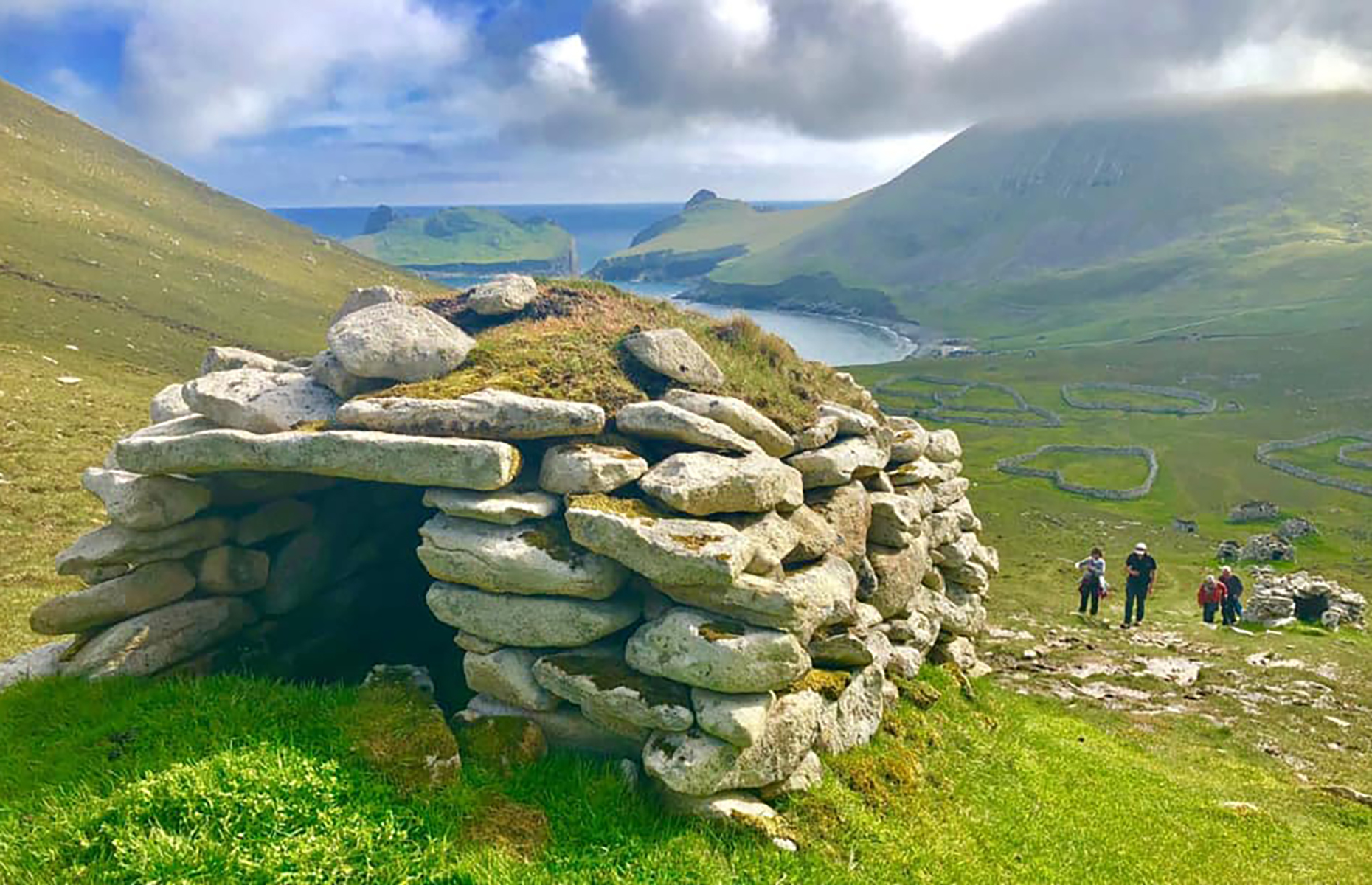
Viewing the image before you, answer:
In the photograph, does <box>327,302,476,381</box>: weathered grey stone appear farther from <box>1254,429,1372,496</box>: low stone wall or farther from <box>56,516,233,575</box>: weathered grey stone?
<box>1254,429,1372,496</box>: low stone wall

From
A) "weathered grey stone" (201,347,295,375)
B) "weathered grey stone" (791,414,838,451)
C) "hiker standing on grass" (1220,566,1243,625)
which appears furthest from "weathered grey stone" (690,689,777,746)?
"hiker standing on grass" (1220,566,1243,625)

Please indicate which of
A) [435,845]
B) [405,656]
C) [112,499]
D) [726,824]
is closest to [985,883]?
[726,824]

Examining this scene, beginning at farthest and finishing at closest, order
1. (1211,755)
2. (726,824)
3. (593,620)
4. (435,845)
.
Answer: (1211,755)
(593,620)
(726,824)
(435,845)

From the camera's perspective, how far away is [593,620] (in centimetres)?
1338

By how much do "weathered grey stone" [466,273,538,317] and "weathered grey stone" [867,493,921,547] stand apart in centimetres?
950

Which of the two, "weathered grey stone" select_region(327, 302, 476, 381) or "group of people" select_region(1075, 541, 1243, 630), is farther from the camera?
"group of people" select_region(1075, 541, 1243, 630)

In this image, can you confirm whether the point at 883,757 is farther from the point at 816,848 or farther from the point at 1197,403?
the point at 1197,403

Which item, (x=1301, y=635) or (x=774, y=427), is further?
(x=1301, y=635)

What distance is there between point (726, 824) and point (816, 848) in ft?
A: 4.31

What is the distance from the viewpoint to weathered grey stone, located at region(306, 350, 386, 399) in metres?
16.7

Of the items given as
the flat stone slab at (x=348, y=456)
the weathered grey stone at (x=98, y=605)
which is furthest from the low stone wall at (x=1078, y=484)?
the weathered grey stone at (x=98, y=605)

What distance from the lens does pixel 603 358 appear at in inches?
683

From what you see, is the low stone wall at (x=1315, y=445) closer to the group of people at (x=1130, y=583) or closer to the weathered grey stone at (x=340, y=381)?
the group of people at (x=1130, y=583)

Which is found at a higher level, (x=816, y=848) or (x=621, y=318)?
(x=621, y=318)
